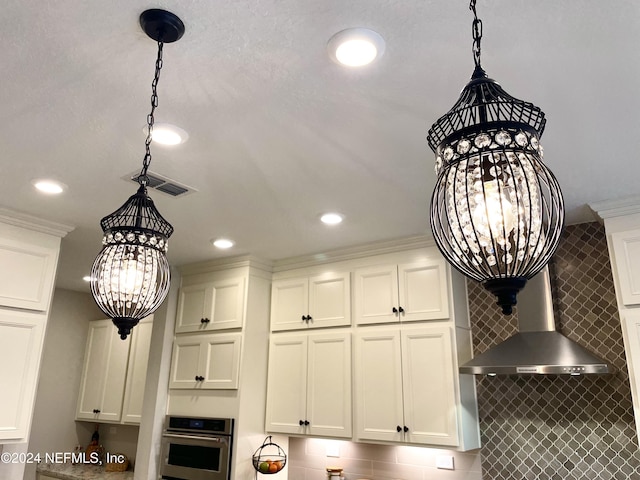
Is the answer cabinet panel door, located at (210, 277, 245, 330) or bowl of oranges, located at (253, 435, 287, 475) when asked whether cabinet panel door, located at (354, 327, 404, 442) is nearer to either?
bowl of oranges, located at (253, 435, 287, 475)

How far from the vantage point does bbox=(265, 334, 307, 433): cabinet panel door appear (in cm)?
377

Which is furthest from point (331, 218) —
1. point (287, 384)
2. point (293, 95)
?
point (287, 384)

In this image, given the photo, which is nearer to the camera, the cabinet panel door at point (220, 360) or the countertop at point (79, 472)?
the cabinet panel door at point (220, 360)

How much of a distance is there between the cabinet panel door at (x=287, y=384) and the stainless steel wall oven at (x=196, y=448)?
0.36 m

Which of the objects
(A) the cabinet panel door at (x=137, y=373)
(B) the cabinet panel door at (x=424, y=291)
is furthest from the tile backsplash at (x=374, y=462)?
(A) the cabinet panel door at (x=137, y=373)

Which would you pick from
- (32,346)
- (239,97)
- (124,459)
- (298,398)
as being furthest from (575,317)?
(124,459)

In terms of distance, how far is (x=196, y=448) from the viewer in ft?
12.4

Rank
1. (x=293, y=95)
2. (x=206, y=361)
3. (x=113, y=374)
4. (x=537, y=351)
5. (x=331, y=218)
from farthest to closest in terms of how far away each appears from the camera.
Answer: (x=113, y=374) < (x=206, y=361) < (x=331, y=218) < (x=537, y=351) < (x=293, y=95)

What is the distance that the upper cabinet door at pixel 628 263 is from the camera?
2.65 m

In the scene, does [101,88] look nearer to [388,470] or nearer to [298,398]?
[298,398]

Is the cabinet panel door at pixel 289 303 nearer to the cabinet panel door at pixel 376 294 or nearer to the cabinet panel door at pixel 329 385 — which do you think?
the cabinet panel door at pixel 329 385

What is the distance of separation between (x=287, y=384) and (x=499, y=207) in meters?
3.28

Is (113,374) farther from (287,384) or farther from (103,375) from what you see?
(287,384)

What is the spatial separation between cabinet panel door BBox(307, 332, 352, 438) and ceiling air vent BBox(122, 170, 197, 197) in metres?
1.63
